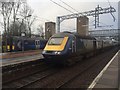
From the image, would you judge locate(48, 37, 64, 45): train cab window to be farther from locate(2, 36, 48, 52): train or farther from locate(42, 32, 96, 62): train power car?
locate(2, 36, 48, 52): train

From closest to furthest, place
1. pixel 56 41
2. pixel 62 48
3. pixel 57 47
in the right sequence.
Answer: pixel 62 48, pixel 57 47, pixel 56 41

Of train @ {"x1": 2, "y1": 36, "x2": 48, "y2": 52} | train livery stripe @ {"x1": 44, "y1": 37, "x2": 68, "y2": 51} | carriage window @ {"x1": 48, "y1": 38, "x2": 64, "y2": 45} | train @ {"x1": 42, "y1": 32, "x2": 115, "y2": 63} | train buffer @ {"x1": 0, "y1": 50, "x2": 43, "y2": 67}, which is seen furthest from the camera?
train @ {"x1": 2, "y1": 36, "x2": 48, "y2": 52}

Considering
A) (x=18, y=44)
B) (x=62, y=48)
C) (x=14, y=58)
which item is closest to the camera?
(x=62, y=48)

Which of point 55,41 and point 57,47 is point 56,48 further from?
point 55,41

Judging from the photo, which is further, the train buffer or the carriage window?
the train buffer

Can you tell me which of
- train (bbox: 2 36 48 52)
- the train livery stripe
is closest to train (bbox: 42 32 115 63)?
the train livery stripe

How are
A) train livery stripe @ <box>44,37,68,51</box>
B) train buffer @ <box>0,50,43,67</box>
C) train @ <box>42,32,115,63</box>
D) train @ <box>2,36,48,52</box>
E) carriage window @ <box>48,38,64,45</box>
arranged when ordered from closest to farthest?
train @ <box>42,32,115,63</box> < train livery stripe @ <box>44,37,68,51</box> < carriage window @ <box>48,38,64,45</box> < train buffer @ <box>0,50,43,67</box> < train @ <box>2,36,48,52</box>

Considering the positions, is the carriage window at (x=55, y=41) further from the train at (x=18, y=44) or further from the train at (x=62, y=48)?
the train at (x=18, y=44)

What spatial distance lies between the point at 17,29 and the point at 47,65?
40.7 meters

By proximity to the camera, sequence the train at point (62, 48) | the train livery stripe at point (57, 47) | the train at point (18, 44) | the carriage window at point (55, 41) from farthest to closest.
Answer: the train at point (18, 44), the carriage window at point (55, 41), the train livery stripe at point (57, 47), the train at point (62, 48)

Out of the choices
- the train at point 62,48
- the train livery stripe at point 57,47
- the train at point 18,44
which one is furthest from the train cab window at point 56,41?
the train at point 18,44

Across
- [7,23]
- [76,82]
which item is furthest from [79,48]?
[7,23]

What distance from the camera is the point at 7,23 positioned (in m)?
44.0

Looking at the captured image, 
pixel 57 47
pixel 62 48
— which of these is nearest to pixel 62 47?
pixel 62 48
